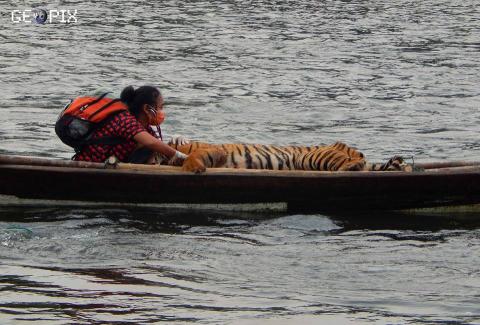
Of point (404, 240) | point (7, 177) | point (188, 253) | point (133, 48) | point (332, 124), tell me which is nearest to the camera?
point (188, 253)

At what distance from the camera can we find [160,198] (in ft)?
34.0

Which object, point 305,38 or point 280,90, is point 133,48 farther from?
point 280,90

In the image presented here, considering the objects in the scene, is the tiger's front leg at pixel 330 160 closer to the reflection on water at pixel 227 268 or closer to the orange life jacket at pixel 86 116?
the reflection on water at pixel 227 268

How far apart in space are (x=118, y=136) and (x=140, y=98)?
1.17 feet

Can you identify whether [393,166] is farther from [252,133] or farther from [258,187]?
[252,133]

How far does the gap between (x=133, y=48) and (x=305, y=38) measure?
3426mm

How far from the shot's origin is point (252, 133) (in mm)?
15633

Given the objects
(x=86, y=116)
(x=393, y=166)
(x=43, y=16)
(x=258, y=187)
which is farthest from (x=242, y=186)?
(x=43, y=16)

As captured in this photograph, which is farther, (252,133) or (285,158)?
(252,133)

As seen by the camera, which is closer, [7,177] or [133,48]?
[7,177]

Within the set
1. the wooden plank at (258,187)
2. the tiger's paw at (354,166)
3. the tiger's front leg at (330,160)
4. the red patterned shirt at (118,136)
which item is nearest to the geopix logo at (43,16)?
the red patterned shirt at (118,136)

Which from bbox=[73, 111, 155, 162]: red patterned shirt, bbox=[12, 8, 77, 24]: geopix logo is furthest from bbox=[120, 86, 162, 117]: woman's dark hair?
bbox=[12, 8, 77, 24]: geopix logo

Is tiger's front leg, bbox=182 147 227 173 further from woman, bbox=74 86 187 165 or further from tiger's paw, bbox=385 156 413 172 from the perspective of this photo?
tiger's paw, bbox=385 156 413 172

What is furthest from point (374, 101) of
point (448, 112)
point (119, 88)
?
point (119, 88)
